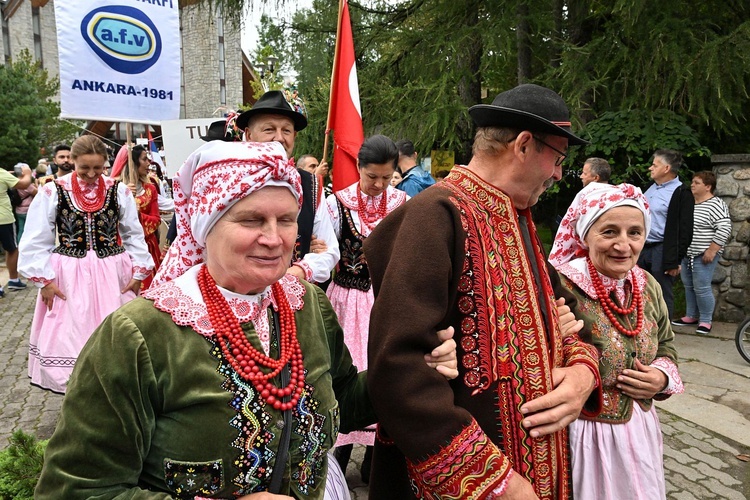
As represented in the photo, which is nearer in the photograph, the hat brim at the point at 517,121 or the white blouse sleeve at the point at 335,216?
the hat brim at the point at 517,121

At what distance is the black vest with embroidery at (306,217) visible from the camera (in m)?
3.21

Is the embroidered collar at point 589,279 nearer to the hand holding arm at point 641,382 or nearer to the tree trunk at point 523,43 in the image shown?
the hand holding arm at point 641,382

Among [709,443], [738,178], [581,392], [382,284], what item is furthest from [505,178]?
[738,178]

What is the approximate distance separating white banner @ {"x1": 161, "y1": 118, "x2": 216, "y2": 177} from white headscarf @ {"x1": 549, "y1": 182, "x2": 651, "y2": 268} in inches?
207

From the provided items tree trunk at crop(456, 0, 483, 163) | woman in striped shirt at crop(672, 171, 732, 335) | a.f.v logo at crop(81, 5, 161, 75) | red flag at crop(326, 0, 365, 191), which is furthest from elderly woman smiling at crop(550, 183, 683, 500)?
tree trunk at crop(456, 0, 483, 163)

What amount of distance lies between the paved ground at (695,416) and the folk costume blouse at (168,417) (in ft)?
7.38

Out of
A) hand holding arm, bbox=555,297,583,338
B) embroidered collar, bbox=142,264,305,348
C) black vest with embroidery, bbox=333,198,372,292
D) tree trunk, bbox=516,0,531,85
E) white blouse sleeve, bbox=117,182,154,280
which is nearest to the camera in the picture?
embroidered collar, bbox=142,264,305,348

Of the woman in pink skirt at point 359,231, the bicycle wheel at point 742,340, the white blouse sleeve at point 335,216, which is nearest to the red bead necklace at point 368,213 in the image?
the woman in pink skirt at point 359,231

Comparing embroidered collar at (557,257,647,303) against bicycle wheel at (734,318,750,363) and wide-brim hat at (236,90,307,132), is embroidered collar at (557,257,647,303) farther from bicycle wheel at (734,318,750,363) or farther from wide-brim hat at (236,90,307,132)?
bicycle wheel at (734,318,750,363)

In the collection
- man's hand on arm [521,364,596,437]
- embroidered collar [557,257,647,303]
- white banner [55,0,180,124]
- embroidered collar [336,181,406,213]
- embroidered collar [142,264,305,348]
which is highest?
white banner [55,0,180,124]

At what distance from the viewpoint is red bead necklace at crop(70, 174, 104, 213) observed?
13.8 feet

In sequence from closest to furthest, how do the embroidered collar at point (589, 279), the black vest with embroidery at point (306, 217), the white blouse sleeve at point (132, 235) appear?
the embroidered collar at point (589, 279)
the black vest with embroidery at point (306, 217)
the white blouse sleeve at point (132, 235)

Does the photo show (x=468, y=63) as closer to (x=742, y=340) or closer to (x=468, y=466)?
(x=742, y=340)

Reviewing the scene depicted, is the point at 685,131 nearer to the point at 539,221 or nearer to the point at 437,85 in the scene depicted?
the point at 539,221
